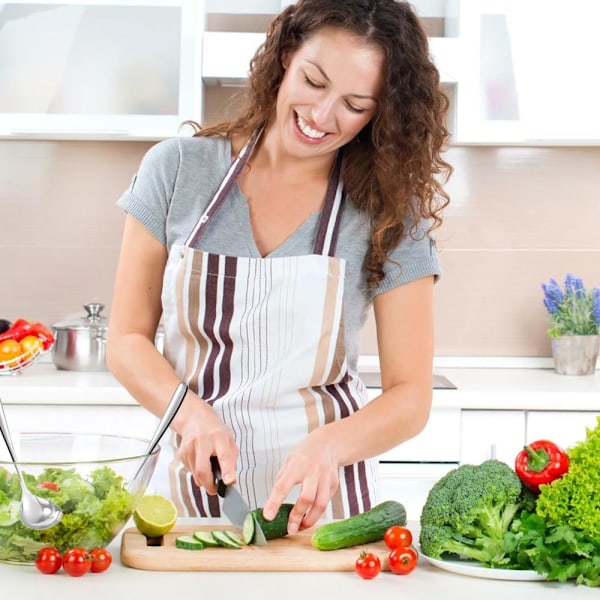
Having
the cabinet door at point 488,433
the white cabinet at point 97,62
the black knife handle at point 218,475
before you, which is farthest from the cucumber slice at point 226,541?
the white cabinet at point 97,62

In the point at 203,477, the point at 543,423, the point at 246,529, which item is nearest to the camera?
the point at 246,529

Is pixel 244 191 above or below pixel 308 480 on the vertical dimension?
above

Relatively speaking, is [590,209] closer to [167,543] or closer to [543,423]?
[543,423]

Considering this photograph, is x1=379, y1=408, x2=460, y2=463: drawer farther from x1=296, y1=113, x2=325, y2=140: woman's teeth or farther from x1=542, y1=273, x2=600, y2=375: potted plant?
x1=296, y1=113, x2=325, y2=140: woman's teeth

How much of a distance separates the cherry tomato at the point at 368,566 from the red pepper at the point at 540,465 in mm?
237

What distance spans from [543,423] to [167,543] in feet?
5.61

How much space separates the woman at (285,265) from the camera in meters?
1.76

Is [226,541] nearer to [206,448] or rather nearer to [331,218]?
[206,448]

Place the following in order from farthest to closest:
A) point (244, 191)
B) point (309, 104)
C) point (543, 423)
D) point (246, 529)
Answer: point (543, 423) < point (244, 191) < point (309, 104) < point (246, 529)

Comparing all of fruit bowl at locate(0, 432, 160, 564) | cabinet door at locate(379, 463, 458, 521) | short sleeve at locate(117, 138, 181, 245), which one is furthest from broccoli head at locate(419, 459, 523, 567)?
cabinet door at locate(379, 463, 458, 521)

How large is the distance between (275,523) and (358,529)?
114 millimetres

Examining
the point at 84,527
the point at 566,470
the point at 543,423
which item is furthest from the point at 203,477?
the point at 543,423

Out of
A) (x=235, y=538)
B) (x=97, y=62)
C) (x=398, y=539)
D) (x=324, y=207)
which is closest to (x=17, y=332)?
(x=97, y=62)

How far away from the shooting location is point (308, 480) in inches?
56.5
